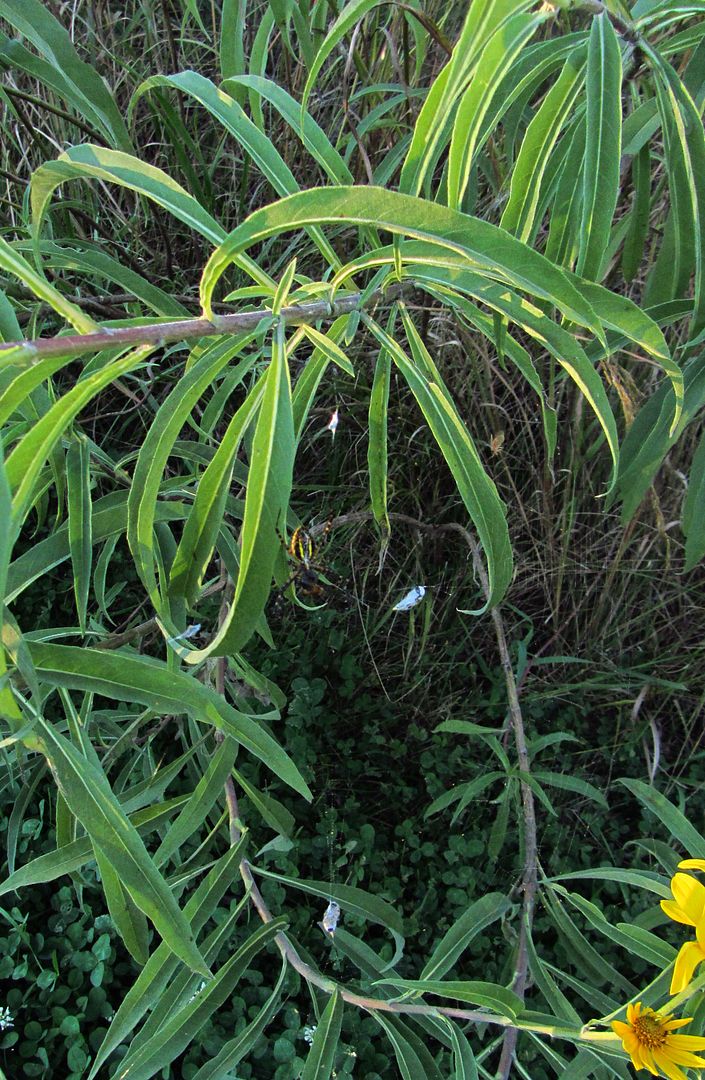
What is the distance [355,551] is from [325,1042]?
0.85 metres

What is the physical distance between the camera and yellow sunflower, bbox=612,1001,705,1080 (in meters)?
0.55

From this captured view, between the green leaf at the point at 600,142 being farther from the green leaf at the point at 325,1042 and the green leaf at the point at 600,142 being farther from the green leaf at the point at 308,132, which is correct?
the green leaf at the point at 325,1042

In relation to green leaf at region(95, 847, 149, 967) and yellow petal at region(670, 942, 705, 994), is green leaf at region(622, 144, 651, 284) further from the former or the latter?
green leaf at region(95, 847, 149, 967)

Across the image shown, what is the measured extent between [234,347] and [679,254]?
1.32 feet

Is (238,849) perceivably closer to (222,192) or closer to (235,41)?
(235,41)

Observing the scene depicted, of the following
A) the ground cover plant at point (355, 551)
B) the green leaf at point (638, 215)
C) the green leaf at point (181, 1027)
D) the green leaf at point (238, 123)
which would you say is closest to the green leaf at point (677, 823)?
the ground cover plant at point (355, 551)

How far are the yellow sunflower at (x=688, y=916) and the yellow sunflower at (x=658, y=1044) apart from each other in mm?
30

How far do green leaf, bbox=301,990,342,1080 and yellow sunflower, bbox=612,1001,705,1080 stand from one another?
0.30 m

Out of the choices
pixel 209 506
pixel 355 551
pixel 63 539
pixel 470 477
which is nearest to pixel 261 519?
pixel 209 506

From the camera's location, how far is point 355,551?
148cm

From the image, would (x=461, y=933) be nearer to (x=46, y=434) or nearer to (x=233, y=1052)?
(x=233, y=1052)

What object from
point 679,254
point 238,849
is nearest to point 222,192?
point 679,254

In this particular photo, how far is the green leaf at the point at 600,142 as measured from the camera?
1.70ft

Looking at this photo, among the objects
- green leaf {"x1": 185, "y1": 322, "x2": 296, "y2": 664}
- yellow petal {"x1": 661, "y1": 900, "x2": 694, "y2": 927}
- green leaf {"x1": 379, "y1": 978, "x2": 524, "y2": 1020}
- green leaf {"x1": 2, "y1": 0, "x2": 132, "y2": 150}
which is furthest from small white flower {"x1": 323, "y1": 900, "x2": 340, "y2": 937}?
green leaf {"x1": 2, "y1": 0, "x2": 132, "y2": 150}
